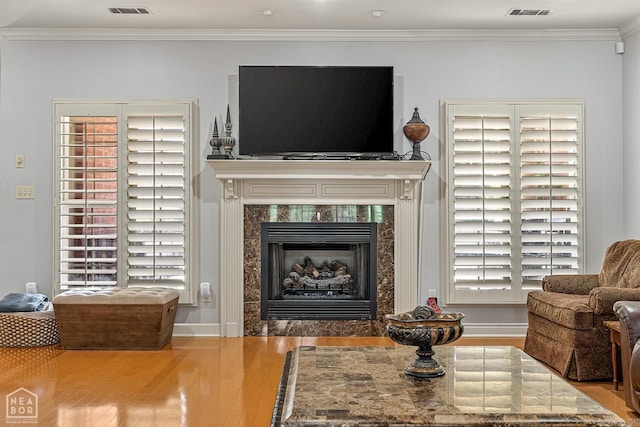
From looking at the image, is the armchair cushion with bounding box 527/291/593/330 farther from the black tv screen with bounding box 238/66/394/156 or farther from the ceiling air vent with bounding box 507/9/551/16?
the ceiling air vent with bounding box 507/9/551/16

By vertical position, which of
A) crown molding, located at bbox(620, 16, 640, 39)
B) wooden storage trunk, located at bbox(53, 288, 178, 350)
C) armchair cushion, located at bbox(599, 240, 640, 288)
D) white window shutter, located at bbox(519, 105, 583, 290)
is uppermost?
crown molding, located at bbox(620, 16, 640, 39)

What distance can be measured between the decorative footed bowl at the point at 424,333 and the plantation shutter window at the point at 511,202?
3059 mm

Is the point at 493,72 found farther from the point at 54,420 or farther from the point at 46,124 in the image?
the point at 54,420

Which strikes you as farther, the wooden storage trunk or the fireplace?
the fireplace

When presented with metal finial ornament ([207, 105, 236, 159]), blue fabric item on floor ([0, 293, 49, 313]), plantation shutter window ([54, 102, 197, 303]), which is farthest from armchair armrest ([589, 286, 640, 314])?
blue fabric item on floor ([0, 293, 49, 313])

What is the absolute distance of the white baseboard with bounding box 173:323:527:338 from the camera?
578 cm

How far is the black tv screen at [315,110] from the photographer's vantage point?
225 inches

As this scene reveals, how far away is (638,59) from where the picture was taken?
18.1 ft

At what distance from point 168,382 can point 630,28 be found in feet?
15.5

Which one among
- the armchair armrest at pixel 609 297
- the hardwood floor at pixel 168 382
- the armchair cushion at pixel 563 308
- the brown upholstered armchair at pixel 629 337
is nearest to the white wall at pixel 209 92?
the hardwood floor at pixel 168 382

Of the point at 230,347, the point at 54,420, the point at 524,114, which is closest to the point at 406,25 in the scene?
the point at 524,114

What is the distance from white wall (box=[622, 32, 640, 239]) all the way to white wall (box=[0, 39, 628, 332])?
74mm

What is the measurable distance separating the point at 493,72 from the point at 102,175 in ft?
11.8

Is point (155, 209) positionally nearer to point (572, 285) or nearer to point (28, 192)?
point (28, 192)
